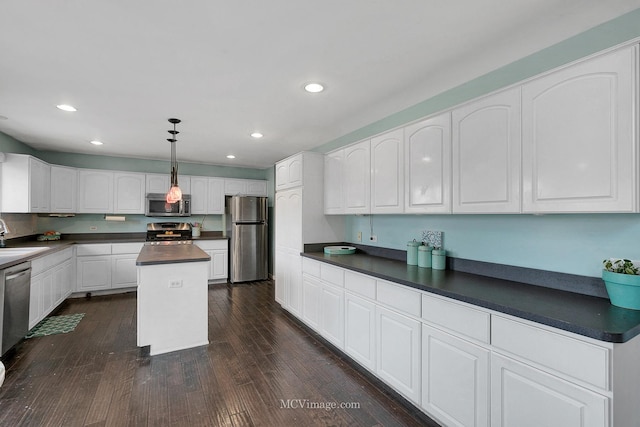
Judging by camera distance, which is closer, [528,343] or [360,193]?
[528,343]

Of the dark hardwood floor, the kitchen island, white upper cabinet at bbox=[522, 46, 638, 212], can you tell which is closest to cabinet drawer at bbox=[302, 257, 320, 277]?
the dark hardwood floor

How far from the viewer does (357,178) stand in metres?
3.28

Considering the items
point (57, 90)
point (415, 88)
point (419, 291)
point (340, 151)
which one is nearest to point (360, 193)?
point (340, 151)

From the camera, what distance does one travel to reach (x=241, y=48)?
6.53ft

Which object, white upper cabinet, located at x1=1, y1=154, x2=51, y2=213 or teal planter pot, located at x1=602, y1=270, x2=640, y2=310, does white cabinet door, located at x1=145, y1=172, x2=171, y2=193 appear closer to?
white upper cabinet, located at x1=1, y1=154, x2=51, y2=213

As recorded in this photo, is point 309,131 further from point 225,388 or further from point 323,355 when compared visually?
point 225,388

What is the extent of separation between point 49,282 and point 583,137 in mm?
5536

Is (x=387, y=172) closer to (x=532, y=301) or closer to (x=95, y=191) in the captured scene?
(x=532, y=301)

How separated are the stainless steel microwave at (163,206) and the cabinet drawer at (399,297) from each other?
4.52 meters

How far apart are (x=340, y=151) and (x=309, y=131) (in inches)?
24.4

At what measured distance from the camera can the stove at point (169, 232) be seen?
5.61 metres

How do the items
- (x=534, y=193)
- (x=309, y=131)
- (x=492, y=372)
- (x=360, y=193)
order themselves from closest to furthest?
1. (x=492, y=372)
2. (x=534, y=193)
3. (x=360, y=193)
4. (x=309, y=131)

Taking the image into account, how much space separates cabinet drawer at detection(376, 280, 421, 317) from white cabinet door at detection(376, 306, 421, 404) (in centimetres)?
6

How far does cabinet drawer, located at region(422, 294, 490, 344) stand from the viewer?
5.39 ft
